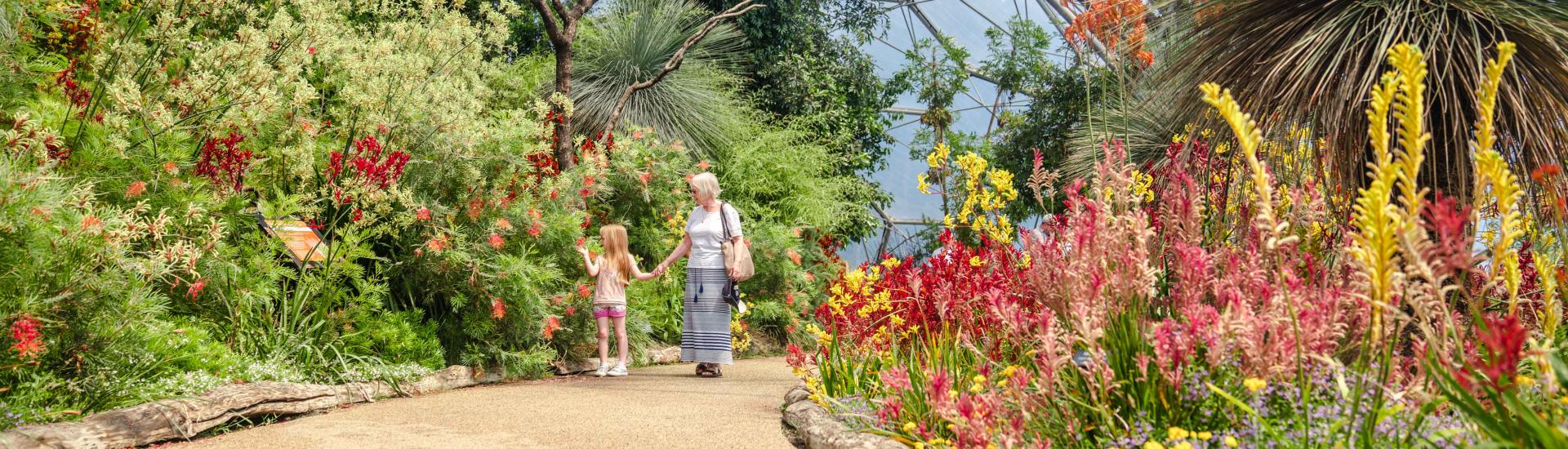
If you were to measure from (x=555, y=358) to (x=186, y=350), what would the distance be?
110 inches

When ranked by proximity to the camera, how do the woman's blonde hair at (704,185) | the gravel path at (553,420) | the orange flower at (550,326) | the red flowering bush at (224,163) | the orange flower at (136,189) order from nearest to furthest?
the gravel path at (553,420), the orange flower at (136,189), the red flowering bush at (224,163), the orange flower at (550,326), the woman's blonde hair at (704,185)

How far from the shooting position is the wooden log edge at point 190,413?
3.34m

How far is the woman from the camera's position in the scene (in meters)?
6.43

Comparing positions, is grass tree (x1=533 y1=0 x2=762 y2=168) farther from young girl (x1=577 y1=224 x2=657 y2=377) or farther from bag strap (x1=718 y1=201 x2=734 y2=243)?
bag strap (x1=718 y1=201 x2=734 y2=243)

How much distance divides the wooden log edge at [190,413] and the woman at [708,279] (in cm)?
194

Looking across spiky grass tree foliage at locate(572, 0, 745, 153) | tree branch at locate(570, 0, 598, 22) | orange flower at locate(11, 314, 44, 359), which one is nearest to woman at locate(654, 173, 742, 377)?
tree branch at locate(570, 0, 598, 22)

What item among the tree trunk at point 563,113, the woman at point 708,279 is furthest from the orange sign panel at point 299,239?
the tree trunk at point 563,113

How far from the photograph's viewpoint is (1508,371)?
1.38 meters

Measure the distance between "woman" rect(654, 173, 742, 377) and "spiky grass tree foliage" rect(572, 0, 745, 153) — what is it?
438 centimetres

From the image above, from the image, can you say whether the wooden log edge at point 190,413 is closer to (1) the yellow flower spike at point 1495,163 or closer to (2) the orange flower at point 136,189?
(2) the orange flower at point 136,189

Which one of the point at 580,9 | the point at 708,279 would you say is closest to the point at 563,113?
the point at 580,9

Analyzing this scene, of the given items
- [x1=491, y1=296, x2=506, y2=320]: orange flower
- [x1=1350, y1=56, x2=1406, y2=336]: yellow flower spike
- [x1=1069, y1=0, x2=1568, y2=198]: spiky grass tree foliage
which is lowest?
[x1=491, y1=296, x2=506, y2=320]: orange flower

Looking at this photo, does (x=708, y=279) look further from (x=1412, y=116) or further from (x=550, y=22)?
(x=1412, y=116)

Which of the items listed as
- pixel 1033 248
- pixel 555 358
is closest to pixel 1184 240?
pixel 1033 248
